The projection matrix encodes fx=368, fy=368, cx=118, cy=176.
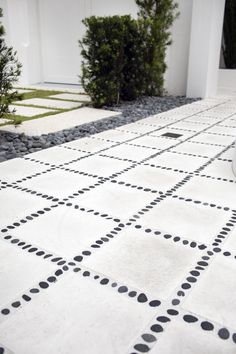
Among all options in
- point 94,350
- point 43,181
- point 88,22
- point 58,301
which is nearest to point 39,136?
point 43,181

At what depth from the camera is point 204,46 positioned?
6625 mm

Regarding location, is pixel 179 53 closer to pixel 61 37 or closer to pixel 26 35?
pixel 61 37

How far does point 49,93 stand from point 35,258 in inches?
230

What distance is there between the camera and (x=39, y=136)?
405cm

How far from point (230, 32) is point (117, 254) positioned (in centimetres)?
789

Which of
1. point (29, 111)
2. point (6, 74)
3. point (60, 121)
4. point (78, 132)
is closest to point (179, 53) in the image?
point (29, 111)

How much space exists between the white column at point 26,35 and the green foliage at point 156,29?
3001mm

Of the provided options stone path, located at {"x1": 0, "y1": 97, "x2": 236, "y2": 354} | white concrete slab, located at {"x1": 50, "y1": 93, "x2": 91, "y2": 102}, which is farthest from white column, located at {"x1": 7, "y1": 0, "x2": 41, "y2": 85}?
stone path, located at {"x1": 0, "y1": 97, "x2": 236, "y2": 354}

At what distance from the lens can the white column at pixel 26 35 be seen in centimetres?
810

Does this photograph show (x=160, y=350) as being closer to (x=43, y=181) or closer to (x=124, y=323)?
(x=124, y=323)

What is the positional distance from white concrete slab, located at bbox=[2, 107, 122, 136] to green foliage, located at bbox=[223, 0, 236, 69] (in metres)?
4.49

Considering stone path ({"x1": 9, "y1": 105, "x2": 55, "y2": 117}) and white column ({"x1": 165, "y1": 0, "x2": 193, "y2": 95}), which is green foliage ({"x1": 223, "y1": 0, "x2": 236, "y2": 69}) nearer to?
white column ({"x1": 165, "y1": 0, "x2": 193, "y2": 95})

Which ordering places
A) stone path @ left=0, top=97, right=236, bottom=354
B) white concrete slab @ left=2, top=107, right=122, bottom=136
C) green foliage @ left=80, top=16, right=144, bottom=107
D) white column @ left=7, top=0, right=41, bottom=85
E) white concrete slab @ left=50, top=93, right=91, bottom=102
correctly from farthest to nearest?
white column @ left=7, top=0, right=41, bottom=85 → white concrete slab @ left=50, top=93, right=91, bottom=102 → green foliage @ left=80, top=16, right=144, bottom=107 → white concrete slab @ left=2, top=107, right=122, bottom=136 → stone path @ left=0, top=97, right=236, bottom=354

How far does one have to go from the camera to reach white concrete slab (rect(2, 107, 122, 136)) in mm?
4299
